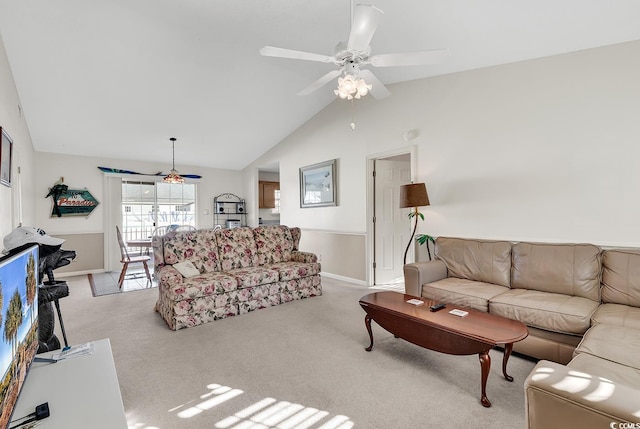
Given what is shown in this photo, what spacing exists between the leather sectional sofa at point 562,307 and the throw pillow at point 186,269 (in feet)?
7.97

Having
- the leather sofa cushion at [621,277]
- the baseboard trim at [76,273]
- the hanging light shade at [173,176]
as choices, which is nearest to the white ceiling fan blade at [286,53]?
the leather sofa cushion at [621,277]

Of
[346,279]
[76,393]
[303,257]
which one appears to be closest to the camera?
[76,393]

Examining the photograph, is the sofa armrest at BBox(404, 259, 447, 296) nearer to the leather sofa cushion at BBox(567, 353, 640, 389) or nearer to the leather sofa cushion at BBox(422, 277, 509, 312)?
the leather sofa cushion at BBox(422, 277, 509, 312)

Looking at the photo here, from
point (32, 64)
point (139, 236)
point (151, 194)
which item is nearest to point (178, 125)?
point (32, 64)

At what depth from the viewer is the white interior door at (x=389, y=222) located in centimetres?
472

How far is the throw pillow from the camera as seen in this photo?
342 centimetres

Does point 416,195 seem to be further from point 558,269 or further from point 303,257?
point 303,257

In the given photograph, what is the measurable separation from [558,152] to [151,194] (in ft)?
23.9

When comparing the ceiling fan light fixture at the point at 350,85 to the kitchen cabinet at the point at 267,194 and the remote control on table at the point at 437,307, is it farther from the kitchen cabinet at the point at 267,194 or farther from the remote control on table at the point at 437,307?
the kitchen cabinet at the point at 267,194

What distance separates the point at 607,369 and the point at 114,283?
611 centimetres

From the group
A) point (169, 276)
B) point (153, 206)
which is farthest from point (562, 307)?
point (153, 206)

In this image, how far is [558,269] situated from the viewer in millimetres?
2637

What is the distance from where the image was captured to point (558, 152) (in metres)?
2.90

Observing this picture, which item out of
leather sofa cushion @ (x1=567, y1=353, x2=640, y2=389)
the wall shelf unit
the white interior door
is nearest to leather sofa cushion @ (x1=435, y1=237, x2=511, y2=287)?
the white interior door
